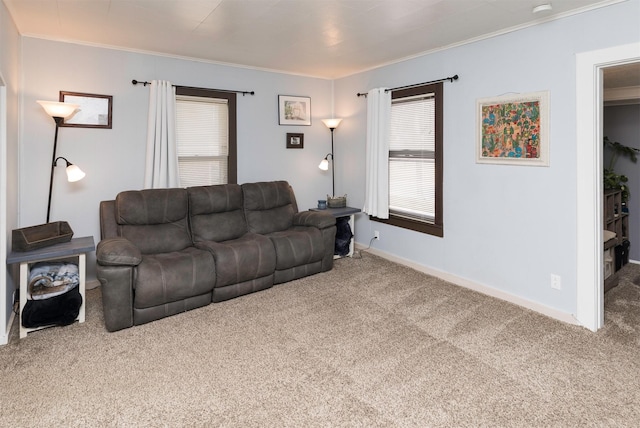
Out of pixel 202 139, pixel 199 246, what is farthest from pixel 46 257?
pixel 202 139

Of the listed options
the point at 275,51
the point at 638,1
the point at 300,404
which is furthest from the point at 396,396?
the point at 275,51

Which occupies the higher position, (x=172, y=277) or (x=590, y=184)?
(x=590, y=184)

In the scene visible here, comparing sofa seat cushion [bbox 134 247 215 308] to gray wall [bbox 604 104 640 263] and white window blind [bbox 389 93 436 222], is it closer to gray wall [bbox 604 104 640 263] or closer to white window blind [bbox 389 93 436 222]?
white window blind [bbox 389 93 436 222]

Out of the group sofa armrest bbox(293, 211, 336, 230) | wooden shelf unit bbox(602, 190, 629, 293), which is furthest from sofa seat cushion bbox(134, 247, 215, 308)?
wooden shelf unit bbox(602, 190, 629, 293)

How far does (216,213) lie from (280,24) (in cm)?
195

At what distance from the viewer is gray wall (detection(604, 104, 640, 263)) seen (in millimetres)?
4695

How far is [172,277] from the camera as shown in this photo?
320 cm

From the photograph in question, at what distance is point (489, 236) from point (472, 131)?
101 centimetres

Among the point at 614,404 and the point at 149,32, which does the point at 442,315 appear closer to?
the point at 614,404

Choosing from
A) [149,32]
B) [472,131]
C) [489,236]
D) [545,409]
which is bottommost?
[545,409]

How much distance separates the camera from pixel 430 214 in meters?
4.35

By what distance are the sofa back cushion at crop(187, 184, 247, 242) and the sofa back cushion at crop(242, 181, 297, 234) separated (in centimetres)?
10

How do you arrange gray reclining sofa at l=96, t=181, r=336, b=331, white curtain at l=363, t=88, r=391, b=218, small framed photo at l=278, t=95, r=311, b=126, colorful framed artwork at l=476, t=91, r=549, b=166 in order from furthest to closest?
small framed photo at l=278, t=95, r=311, b=126 < white curtain at l=363, t=88, r=391, b=218 < colorful framed artwork at l=476, t=91, r=549, b=166 < gray reclining sofa at l=96, t=181, r=336, b=331

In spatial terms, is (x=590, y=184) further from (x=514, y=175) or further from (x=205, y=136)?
(x=205, y=136)
